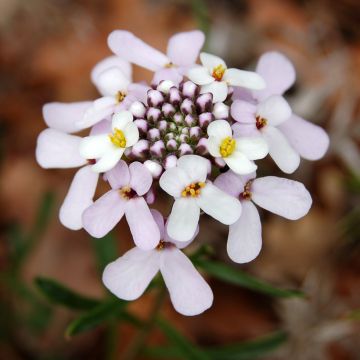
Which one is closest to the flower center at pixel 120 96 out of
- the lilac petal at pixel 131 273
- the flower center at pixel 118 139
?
the flower center at pixel 118 139

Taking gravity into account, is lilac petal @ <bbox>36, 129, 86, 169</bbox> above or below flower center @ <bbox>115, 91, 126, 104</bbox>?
below

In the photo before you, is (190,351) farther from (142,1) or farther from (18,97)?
(142,1)

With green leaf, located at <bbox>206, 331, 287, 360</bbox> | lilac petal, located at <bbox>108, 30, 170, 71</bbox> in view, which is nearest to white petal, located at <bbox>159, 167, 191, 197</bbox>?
lilac petal, located at <bbox>108, 30, 170, 71</bbox>

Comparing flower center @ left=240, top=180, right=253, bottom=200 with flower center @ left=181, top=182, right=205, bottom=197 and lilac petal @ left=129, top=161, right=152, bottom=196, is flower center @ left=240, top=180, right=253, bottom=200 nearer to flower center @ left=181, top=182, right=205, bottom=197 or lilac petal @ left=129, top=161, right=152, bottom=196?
flower center @ left=181, top=182, right=205, bottom=197

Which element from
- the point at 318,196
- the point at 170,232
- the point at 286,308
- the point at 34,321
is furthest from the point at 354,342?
the point at 170,232

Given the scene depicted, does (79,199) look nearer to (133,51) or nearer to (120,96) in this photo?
(120,96)

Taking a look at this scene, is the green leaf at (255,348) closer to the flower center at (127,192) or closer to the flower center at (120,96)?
the flower center at (127,192)
